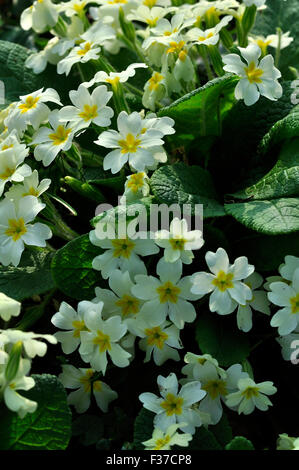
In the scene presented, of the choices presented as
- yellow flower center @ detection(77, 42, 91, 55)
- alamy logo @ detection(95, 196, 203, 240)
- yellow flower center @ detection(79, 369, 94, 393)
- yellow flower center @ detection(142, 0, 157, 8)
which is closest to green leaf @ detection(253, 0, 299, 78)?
yellow flower center @ detection(142, 0, 157, 8)

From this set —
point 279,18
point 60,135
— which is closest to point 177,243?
point 60,135

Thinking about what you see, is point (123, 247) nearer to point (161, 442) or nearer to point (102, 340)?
point (102, 340)

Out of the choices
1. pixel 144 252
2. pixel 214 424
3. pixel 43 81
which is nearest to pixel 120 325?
pixel 144 252

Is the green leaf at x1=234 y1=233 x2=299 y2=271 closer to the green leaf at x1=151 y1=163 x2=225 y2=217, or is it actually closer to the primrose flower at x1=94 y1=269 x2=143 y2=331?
the green leaf at x1=151 y1=163 x2=225 y2=217

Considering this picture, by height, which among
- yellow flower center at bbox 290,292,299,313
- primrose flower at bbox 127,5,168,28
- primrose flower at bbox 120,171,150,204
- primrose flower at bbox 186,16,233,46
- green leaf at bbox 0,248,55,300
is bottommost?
green leaf at bbox 0,248,55,300
